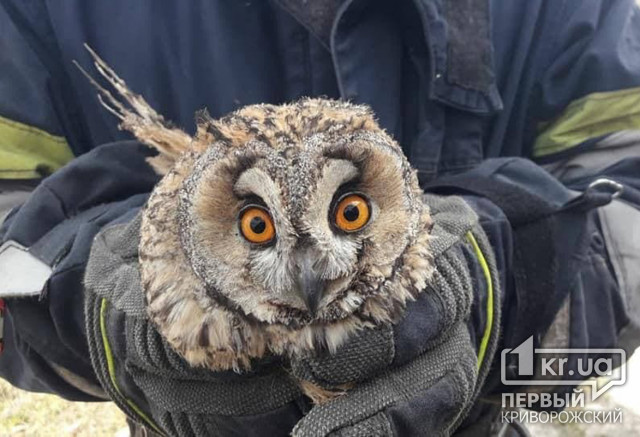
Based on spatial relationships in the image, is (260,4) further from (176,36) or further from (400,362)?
(400,362)

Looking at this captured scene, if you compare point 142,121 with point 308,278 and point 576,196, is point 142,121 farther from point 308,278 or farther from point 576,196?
point 576,196

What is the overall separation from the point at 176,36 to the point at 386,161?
70cm

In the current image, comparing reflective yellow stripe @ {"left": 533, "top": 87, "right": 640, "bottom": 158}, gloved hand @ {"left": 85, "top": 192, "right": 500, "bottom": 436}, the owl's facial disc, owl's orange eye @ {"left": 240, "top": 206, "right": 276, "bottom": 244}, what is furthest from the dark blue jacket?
owl's orange eye @ {"left": 240, "top": 206, "right": 276, "bottom": 244}

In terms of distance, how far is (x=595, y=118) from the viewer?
1.57 metres

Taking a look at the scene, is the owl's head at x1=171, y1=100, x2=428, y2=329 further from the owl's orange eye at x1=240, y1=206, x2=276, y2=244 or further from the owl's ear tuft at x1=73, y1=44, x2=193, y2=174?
the owl's ear tuft at x1=73, y1=44, x2=193, y2=174

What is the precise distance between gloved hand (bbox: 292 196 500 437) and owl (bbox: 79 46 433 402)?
0.04 metres

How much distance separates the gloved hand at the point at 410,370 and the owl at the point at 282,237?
1.5 inches

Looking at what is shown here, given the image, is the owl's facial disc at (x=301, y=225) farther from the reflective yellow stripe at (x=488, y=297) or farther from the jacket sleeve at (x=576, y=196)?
the jacket sleeve at (x=576, y=196)

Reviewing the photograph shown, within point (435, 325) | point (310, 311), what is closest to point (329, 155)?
point (310, 311)

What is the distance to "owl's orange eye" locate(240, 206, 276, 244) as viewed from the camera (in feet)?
3.47

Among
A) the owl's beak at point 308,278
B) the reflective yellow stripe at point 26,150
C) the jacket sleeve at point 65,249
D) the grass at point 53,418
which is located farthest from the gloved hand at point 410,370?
the grass at point 53,418

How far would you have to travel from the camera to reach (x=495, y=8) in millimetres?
1549

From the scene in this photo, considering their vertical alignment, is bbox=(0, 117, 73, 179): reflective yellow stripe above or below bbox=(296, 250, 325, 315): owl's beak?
above

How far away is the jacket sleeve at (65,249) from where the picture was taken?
1.32 metres
